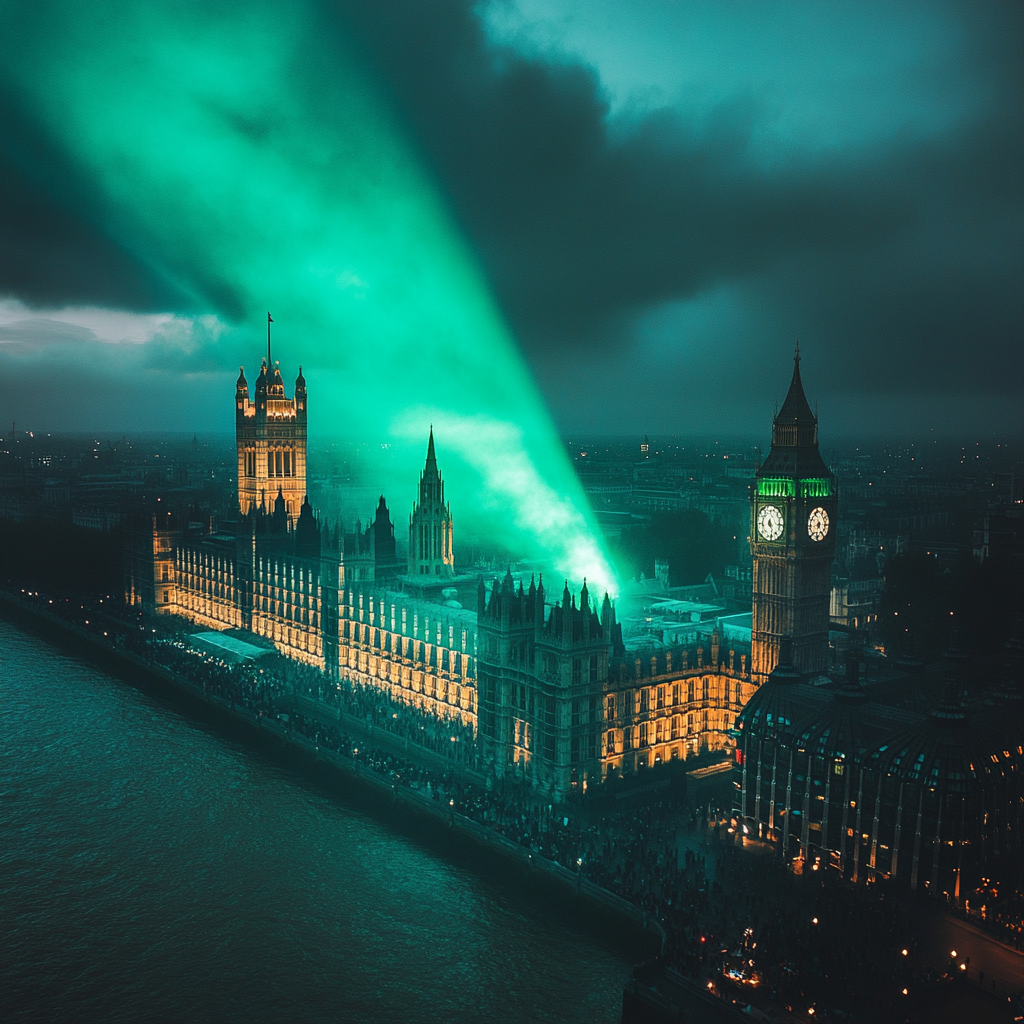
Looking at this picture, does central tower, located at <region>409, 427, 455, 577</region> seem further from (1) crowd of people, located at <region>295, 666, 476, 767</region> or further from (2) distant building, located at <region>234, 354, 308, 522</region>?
(2) distant building, located at <region>234, 354, 308, 522</region>

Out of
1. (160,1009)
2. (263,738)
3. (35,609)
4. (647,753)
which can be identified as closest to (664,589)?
(647,753)

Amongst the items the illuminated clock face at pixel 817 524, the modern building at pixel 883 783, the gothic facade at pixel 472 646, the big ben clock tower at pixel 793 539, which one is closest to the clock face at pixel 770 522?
the big ben clock tower at pixel 793 539

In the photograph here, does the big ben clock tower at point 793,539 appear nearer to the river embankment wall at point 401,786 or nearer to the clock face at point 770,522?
the clock face at point 770,522

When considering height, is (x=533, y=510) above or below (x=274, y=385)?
below

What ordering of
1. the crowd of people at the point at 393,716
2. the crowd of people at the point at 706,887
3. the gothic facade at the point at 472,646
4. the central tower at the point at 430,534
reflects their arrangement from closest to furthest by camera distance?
the crowd of people at the point at 706,887 < the gothic facade at the point at 472,646 < the crowd of people at the point at 393,716 < the central tower at the point at 430,534

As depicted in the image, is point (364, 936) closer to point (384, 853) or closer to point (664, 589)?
point (384, 853)

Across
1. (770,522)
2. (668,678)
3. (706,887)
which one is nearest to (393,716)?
(668,678)

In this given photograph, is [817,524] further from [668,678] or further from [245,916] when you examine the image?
[245,916]
